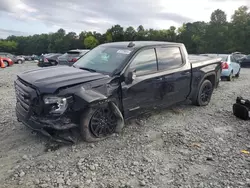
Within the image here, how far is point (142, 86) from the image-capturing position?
13.7 ft

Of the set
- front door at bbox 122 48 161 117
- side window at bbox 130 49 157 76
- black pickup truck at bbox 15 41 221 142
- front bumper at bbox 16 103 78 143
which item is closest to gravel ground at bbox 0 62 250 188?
front bumper at bbox 16 103 78 143

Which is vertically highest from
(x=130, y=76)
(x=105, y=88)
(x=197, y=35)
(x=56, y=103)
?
(x=197, y=35)

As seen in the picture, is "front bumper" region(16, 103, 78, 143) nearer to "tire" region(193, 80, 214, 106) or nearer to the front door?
the front door

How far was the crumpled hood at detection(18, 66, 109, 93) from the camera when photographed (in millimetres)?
3291

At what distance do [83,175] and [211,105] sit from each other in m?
4.52

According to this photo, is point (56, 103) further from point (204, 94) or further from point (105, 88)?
point (204, 94)

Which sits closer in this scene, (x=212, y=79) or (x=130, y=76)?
(x=130, y=76)

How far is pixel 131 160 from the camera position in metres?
3.30

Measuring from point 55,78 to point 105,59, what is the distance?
1.21 meters

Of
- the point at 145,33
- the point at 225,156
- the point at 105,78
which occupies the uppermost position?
the point at 145,33

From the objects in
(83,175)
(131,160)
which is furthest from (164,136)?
(83,175)

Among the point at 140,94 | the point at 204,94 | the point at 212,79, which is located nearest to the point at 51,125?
the point at 140,94

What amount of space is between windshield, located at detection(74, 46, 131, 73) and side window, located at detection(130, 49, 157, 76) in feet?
0.71

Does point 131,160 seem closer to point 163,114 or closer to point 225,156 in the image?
point 225,156
